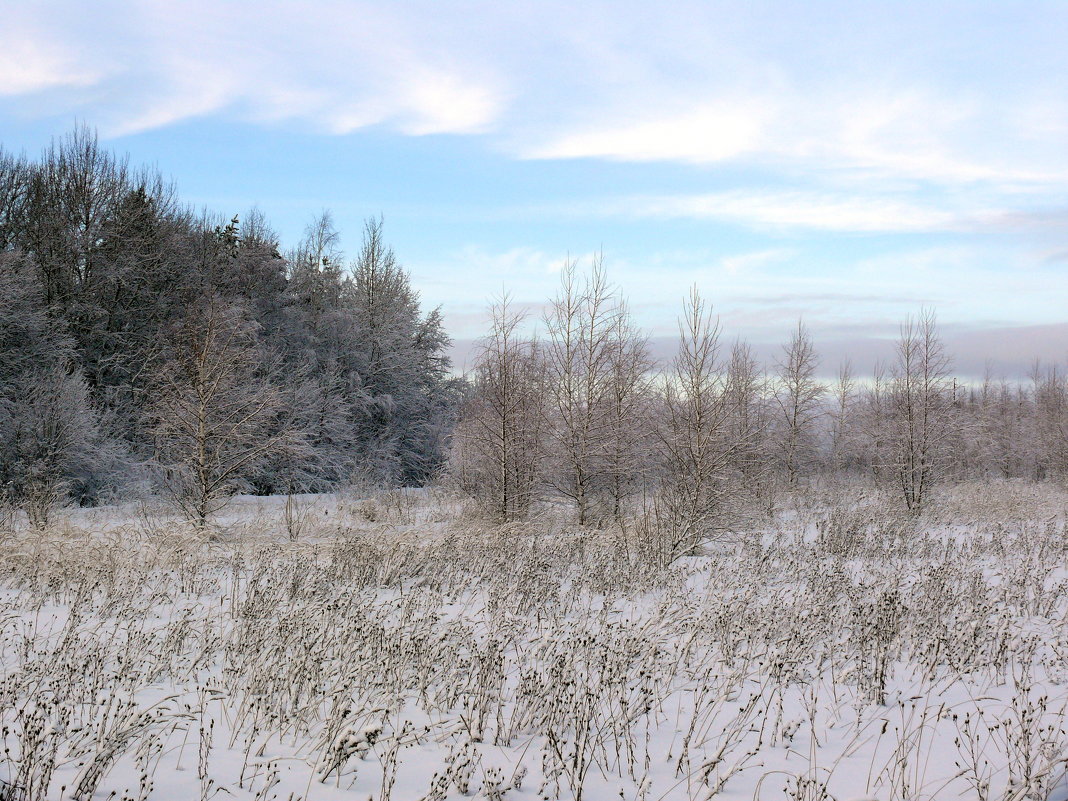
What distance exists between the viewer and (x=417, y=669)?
5379 mm

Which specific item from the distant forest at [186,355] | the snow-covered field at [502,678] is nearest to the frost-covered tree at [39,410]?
the distant forest at [186,355]

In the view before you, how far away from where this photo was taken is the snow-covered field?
3953 millimetres

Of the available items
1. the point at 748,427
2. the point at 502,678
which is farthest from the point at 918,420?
the point at 502,678

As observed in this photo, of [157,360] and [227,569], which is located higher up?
[157,360]

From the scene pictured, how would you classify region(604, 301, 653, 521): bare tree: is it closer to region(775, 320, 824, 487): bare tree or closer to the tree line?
the tree line

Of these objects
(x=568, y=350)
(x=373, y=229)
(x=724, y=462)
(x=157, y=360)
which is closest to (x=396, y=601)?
(x=724, y=462)

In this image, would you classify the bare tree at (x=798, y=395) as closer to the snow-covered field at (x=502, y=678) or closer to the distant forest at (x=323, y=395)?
the distant forest at (x=323, y=395)

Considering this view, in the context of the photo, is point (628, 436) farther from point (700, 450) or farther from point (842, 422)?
point (842, 422)

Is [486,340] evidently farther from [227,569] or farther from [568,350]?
[227,569]

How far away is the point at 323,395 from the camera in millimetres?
30453

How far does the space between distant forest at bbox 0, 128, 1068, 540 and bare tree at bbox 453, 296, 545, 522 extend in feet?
0.18

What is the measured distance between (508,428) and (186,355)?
7.07 meters

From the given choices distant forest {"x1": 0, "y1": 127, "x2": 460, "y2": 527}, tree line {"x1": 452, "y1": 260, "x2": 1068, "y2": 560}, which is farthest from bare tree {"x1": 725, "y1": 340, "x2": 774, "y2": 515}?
distant forest {"x1": 0, "y1": 127, "x2": 460, "y2": 527}

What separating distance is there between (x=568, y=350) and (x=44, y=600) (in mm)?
11638
